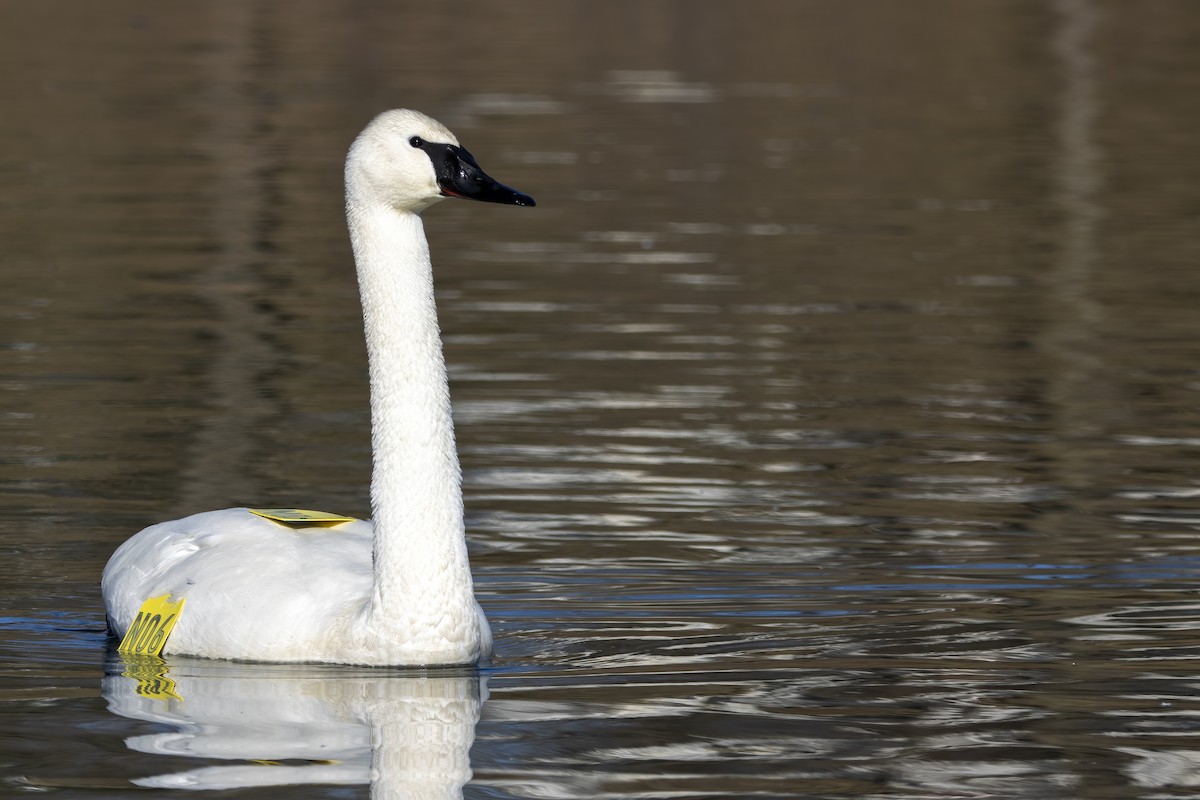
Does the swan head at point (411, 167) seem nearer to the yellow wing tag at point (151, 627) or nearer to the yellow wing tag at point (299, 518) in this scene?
the yellow wing tag at point (299, 518)

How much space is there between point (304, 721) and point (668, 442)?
509 centimetres

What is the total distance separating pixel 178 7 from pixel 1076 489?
4417cm

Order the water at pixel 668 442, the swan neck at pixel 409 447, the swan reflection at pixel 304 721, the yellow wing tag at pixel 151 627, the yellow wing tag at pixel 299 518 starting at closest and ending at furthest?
1. the swan reflection at pixel 304 721
2. the water at pixel 668 442
3. the swan neck at pixel 409 447
4. the yellow wing tag at pixel 151 627
5. the yellow wing tag at pixel 299 518

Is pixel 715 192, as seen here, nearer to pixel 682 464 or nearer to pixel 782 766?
pixel 682 464

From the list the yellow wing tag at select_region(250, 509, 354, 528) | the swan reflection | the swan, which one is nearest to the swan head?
the swan

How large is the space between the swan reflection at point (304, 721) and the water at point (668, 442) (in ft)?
0.07

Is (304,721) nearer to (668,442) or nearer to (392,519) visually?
(392,519)

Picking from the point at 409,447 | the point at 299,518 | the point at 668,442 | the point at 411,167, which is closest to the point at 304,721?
the point at 409,447

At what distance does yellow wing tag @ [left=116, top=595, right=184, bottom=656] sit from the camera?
7.87m

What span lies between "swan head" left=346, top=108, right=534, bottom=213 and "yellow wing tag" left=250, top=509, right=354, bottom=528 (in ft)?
4.20

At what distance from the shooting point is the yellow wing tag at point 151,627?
25.8 ft

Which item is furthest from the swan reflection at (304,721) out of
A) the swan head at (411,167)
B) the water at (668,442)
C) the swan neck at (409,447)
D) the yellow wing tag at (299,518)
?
the swan head at (411,167)

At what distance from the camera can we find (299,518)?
27.1ft

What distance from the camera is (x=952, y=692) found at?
24.5 ft
